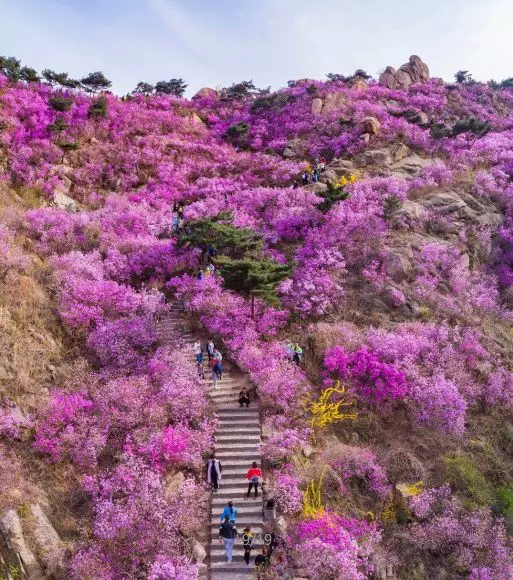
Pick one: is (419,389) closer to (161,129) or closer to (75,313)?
(75,313)

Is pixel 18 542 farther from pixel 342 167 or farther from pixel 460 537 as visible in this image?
pixel 342 167

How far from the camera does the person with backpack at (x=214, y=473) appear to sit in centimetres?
1565

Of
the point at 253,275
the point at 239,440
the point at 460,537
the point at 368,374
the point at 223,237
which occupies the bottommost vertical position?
the point at 460,537

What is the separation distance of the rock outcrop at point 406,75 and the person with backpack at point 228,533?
56.0 m

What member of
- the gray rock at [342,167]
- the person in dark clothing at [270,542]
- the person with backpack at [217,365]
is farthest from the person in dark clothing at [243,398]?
the gray rock at [342,167]

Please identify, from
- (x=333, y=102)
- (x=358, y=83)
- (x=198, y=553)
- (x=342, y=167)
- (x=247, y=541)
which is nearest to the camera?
(x=247, y=541)

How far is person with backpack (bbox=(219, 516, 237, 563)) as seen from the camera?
13414mm

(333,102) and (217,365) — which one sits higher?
(333,102)

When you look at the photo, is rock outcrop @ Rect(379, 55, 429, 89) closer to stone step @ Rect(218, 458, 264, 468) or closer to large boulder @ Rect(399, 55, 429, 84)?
large boulder @ Rect(399, 55, 429, 84)

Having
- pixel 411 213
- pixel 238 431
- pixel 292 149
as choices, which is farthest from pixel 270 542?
pixel 292 149

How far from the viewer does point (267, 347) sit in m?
21.0

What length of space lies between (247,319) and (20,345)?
10240 mm

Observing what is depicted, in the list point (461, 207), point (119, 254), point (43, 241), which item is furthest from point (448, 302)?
point (43, 241)

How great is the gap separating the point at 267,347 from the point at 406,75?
51.2m
